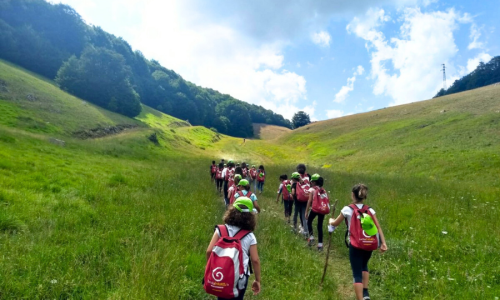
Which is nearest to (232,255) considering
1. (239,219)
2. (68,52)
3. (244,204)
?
(239,219)

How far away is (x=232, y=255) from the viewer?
3227 millimetres

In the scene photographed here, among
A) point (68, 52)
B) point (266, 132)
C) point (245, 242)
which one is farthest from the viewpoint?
point (266, 132)

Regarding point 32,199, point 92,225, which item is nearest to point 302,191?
point 92,225

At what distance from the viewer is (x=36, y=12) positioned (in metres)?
63.3

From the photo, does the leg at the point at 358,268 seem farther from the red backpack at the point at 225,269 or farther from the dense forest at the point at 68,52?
the dense forest at the point at 68,52

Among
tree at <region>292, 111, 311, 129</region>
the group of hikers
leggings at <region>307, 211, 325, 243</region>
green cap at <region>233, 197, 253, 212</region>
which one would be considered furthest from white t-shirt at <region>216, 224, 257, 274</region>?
tree at <region>292, 111, 311, 129</region>

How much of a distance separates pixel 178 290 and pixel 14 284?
232 cm

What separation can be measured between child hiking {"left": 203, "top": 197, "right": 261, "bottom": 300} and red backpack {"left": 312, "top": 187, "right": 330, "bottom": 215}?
4.37 metres

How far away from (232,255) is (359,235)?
2.48m

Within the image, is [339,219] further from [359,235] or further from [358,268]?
[358,268]

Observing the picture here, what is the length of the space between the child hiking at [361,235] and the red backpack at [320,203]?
2.65 meters

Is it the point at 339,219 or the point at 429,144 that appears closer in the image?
the point at 339,219

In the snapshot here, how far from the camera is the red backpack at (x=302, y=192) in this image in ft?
29.8

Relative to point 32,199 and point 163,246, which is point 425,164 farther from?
point 32,199
